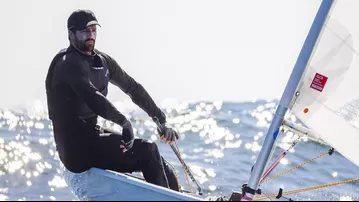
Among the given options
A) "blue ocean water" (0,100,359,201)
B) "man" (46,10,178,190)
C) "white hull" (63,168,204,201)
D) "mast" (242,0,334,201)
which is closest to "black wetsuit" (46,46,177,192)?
"man" (46,10,178,190)

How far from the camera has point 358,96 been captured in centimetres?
642

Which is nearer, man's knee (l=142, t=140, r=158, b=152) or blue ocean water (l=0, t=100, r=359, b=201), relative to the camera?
man's knee (l=142, t=140, r=158, b=152)

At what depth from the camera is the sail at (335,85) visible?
6113 millimetres

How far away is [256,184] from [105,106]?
158 centimetres

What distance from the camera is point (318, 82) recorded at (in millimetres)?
6141

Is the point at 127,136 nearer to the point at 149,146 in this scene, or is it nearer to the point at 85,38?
the point at 149,146

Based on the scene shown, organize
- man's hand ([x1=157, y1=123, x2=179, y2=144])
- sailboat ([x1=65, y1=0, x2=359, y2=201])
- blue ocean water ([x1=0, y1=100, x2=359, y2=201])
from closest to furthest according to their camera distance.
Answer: sailboat ([x1=65, y1=0, x2=359, y2=201]), man's hand ([x1=157, y1=123, x2=179, y2=144]), blue ocean water ([x1=0, y1=100, x2=359, y2=201])

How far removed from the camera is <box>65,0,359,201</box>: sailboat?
588 centimetres

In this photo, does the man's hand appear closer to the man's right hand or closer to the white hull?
the man's right hand

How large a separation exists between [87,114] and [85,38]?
2.38 ft

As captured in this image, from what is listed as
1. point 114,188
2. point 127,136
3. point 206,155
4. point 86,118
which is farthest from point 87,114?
point 206,155

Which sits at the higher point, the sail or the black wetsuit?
the sail

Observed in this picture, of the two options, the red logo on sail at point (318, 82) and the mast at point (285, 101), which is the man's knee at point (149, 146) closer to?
the mast at point (285, 101)

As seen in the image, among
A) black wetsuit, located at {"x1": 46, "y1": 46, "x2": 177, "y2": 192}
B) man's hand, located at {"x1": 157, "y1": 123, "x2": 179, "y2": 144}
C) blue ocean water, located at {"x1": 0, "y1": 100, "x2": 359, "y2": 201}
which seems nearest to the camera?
black wetsuit, located at {"x1": 46, "y1": 46, "x2": 177, "y2": 192}
